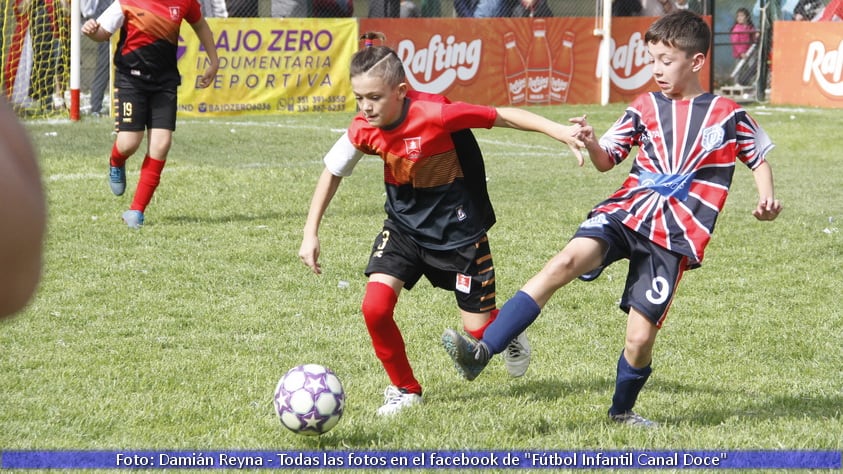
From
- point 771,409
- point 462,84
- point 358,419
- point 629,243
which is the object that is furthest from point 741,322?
point 462,84

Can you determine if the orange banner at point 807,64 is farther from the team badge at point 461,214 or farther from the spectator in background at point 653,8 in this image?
the team badge at point 461,214

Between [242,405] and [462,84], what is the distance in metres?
13.8

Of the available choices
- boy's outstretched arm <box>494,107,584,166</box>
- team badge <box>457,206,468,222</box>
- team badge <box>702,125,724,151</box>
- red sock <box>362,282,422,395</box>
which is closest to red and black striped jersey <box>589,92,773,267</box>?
team badge <box>702,125,724,151</box>

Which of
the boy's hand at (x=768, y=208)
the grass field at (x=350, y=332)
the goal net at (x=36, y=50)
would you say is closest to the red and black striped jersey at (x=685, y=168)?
the boy's hand at (x=768, y=208)

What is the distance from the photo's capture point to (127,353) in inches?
211

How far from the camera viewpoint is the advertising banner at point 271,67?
1587 centimetres

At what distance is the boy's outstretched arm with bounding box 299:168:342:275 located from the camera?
4406 mm

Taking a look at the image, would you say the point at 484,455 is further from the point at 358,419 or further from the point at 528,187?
the point at 528,187

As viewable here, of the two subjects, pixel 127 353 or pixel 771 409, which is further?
pixel 127 353

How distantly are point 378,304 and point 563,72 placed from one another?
1517 cm

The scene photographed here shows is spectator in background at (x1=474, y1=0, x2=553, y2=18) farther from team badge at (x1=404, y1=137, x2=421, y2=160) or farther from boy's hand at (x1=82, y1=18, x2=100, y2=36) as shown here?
team badge at (x1=404, y1=137, x2=421, y2=160)

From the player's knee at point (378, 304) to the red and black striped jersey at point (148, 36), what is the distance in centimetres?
480

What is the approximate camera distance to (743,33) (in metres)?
21.4

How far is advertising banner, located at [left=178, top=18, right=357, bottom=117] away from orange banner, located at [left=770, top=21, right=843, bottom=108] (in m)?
7.79
